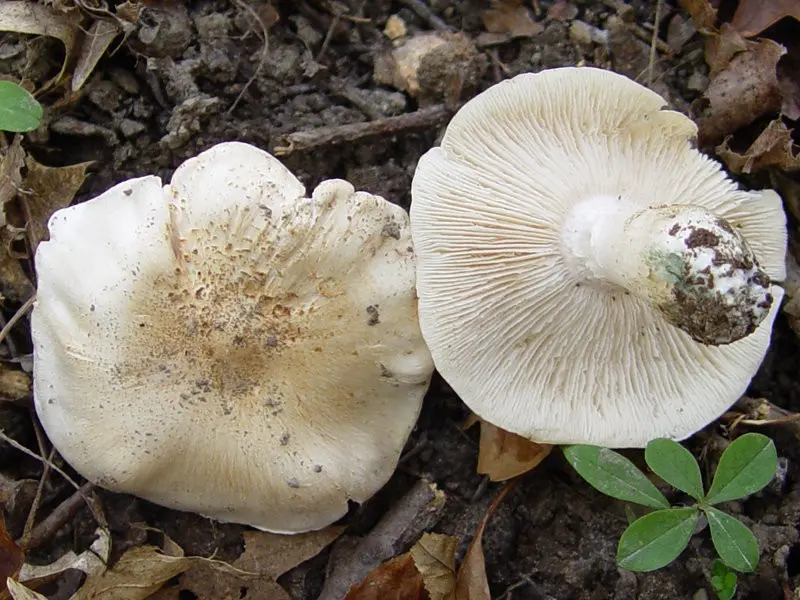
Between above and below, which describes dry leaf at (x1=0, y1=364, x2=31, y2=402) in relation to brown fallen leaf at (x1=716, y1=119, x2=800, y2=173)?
below

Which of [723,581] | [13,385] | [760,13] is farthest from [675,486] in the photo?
[13,385]

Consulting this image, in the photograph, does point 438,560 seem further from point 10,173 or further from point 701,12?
point 701,12

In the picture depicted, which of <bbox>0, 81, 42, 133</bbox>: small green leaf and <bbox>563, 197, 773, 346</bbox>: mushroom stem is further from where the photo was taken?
<bbox>0, 81, 42, 133</bbox>: small green leaf

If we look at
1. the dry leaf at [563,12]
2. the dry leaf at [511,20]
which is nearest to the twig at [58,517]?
the dry leaf at [511,20]

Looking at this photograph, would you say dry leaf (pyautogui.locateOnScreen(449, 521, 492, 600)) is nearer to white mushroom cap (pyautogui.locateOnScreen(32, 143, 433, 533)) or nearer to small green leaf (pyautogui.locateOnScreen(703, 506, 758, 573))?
white mushroom cap (pyautogui.locateOnScreen(32, 143, 433, 533))

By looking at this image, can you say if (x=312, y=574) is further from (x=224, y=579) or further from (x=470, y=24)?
(x=470, y=24)

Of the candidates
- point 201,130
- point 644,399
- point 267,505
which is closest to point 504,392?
point 644,399

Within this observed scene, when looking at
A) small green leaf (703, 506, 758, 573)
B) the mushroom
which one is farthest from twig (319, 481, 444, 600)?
small green leaf (703, 506, 758, 573)
